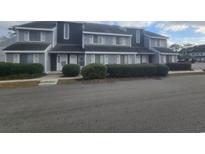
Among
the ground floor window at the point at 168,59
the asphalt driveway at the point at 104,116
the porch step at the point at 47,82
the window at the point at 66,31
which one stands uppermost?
the window at the point at 66,31

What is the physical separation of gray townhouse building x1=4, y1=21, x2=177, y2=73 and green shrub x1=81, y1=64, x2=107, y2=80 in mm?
1500

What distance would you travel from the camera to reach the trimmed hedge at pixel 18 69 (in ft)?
34.5

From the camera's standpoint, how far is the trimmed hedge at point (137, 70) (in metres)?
11.9

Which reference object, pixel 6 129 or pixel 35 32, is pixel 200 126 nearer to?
pixel 6 129

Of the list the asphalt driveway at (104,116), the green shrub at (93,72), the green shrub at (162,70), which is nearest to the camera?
the asphalt driveway at (104,116)

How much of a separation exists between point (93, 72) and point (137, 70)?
332cm

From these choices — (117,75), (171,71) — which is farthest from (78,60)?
(171,71)

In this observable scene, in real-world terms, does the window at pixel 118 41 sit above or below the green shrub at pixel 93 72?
above

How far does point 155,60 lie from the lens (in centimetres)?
1315

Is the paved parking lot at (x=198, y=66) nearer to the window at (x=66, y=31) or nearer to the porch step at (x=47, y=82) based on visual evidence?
the porch step at (x=47, y=82)

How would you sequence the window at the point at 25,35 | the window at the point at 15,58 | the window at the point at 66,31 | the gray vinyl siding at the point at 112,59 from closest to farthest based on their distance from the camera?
the window at the point at 15,58, the gray vinyl siding at the point at 112,59, the window at the point at 25,35, the window at the point at 66,31

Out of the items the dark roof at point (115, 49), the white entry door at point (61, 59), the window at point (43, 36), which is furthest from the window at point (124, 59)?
the window at point (43, 36)

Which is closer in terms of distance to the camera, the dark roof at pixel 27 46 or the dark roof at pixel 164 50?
the dark roof at pixel 164 50

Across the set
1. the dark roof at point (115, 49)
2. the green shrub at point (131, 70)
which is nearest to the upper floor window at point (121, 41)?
the dark roof at point (115, 49)
